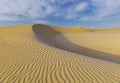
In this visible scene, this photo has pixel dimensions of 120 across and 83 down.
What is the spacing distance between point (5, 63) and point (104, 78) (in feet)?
13.4

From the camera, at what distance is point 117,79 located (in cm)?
574

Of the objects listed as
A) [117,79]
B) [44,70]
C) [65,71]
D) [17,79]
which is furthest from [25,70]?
[117,79]

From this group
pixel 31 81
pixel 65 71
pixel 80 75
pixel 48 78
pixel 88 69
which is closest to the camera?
pixel 31 81

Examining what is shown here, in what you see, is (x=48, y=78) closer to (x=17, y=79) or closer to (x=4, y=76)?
(x=17, y=79)

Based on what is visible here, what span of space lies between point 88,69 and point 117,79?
Answer: 4.86ft

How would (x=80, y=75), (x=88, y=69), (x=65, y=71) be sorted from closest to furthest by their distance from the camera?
(x=80, y=75)
(x=65, y=71)
(x=88, y=69)

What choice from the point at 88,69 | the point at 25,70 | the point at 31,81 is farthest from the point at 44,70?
the point at 88,69

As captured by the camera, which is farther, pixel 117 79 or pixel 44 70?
pixel 44 70

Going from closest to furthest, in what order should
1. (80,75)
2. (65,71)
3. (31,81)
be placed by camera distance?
1. (31,81)
2. (80,75)
3. (65,71)

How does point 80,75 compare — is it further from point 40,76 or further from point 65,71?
point 40,76

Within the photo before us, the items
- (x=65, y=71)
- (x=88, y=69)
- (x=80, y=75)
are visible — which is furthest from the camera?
(x=88, y=69)

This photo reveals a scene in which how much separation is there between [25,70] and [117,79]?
3.30 m

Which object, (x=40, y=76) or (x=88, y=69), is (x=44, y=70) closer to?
(x=40, y=76)

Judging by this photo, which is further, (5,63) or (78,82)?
(5,63)
